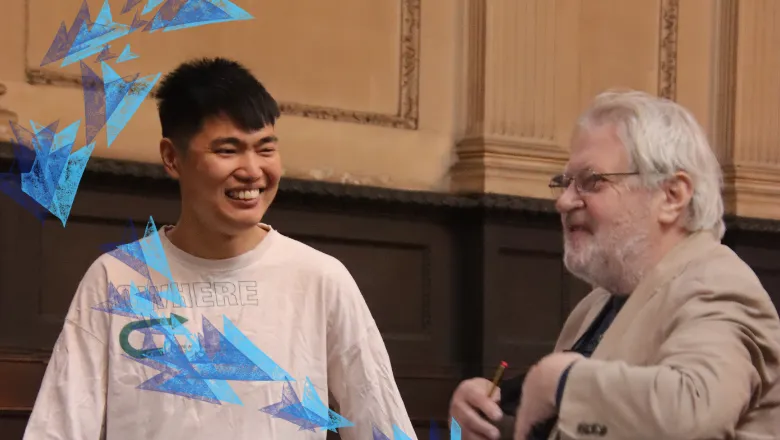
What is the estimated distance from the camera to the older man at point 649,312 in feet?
6.50

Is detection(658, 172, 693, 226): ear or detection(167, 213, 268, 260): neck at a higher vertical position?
detection(658, 172, 693, 226): ear

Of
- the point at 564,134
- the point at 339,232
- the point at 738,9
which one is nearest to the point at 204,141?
the point at 339,232

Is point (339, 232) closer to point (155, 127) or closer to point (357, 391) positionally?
point (155, 127)

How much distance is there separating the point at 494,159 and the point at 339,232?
0.87 m

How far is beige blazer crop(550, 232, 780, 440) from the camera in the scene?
77.3 inches

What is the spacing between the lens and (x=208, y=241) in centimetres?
275

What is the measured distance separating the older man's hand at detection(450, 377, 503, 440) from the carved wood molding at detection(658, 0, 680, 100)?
15.1 ft

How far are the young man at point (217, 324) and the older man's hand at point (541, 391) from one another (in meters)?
0.60
